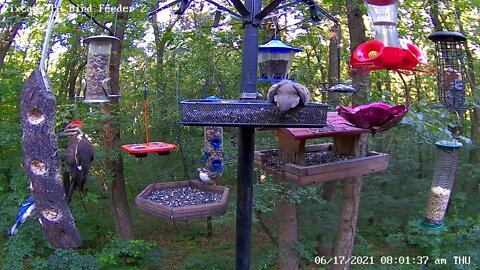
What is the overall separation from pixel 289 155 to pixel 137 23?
4.39 meters

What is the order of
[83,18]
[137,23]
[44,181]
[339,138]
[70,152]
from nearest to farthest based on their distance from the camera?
1. [44,181]
2. [70,152]
3. [339,138]
4. [83,18]
5. [137,23]

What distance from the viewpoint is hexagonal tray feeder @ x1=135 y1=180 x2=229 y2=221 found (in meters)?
2.51

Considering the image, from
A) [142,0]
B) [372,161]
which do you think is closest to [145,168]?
[142,0]

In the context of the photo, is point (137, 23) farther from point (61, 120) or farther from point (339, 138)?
point (339, 138)

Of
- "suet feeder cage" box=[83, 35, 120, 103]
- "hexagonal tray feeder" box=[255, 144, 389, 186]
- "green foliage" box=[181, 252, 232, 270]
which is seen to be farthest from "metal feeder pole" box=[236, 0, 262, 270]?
"green foliage" box=[181, 252, 232, 270]

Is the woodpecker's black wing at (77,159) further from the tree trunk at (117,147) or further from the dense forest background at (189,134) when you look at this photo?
the tree trunk at (117,147)

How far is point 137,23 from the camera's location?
20.5ft

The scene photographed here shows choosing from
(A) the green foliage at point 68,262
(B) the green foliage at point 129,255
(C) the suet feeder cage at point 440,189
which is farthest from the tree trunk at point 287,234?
(C) the suet feeder cage at point 440,189

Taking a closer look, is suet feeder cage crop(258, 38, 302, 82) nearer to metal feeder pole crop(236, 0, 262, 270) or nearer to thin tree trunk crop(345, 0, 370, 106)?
metal feeder pole crop(236, 0, 262, 270)

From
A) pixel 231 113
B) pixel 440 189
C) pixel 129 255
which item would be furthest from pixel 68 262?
pixel 231 113

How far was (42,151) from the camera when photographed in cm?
199

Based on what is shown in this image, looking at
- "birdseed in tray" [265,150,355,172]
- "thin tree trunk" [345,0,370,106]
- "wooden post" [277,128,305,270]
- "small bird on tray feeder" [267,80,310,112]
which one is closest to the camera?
"small bird on tray feeder" [267,80,310,112]

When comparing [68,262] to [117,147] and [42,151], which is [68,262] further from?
[42,151]

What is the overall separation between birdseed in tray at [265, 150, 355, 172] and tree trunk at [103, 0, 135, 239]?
8.92 ft
